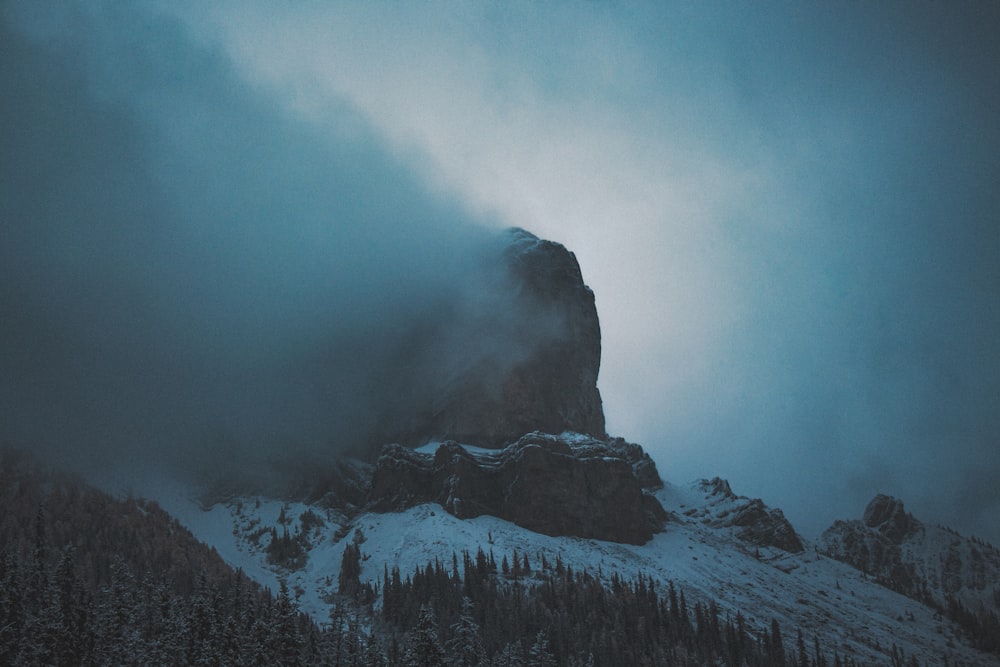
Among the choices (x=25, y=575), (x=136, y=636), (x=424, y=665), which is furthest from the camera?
(x=25, y=575)

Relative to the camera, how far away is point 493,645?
172 meters

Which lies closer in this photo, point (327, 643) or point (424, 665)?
point (424, 665)

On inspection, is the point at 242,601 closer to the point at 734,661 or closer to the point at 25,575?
the point at 25,575

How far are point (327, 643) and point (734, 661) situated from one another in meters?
106

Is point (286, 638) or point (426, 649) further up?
point (426, 649)

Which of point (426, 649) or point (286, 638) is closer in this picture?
point (286, 638)

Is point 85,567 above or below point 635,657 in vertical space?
above

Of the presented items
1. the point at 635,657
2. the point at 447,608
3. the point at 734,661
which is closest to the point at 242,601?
the point at 447,608

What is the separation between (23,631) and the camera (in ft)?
287

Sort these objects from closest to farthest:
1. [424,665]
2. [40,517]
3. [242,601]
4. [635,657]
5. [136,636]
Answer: [424,665], [136,636], [40,517], [242,601], [635,657]

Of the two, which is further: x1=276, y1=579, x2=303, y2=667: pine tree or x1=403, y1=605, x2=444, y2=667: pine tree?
x1=403, y1=605, x2=444, y2=667: pine tree

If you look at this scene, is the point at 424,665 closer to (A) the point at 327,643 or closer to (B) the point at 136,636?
(B) the point at 136,636

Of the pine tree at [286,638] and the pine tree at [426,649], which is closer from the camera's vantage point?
the pine tree at [286,638]

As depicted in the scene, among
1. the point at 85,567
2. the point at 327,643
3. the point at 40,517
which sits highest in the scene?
the point at 85,567
